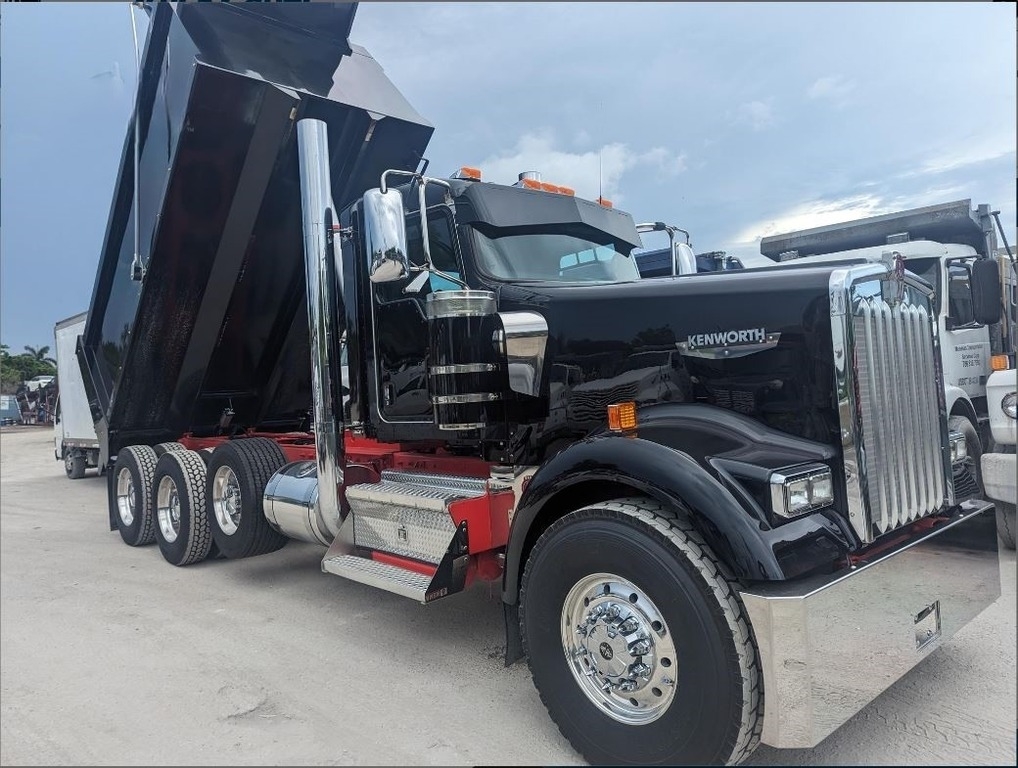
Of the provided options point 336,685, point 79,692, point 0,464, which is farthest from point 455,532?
point 0,464

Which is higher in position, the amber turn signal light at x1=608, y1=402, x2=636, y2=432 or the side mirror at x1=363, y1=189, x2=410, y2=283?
the side mirror at x1=363, y1=189, x2=410, y2=283

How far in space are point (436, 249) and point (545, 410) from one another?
1132 millimetres

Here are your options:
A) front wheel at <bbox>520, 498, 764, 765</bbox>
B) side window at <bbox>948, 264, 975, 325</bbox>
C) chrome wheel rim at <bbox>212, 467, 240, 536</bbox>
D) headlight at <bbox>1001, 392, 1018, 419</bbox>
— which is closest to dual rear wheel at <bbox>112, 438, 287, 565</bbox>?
chrome wheel rim at <bbox>212, 467, 240, 536</bbox>

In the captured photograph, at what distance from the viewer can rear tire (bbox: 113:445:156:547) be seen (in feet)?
21.2

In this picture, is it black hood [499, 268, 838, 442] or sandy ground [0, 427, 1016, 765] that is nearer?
black hood [499, 268, 838, 442]

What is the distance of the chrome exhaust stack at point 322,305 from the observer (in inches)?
177

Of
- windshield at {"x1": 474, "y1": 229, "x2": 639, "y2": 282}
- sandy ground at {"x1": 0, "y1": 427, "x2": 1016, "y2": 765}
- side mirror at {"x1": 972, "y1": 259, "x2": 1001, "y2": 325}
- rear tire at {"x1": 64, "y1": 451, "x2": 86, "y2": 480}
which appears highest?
windshield at {"x1": 474, "y1": 229, "x2": 639, "y2": 282}

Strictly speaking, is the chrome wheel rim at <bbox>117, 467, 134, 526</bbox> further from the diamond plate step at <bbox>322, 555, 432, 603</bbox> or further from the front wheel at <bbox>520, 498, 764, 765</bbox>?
the front wheel at <bbox>520, 498, 764, 765</bbox>

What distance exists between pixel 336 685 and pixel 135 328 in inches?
145

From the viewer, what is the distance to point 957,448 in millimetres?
3641

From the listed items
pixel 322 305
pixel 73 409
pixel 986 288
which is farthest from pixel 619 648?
pixel 73 409

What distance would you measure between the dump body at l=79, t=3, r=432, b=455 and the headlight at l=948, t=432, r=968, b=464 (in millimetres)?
4061

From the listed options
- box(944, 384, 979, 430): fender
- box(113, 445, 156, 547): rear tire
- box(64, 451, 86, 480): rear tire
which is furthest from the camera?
box(64, 451, 86, 480): rear tire

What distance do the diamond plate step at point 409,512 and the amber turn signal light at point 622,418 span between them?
1.02 metres
